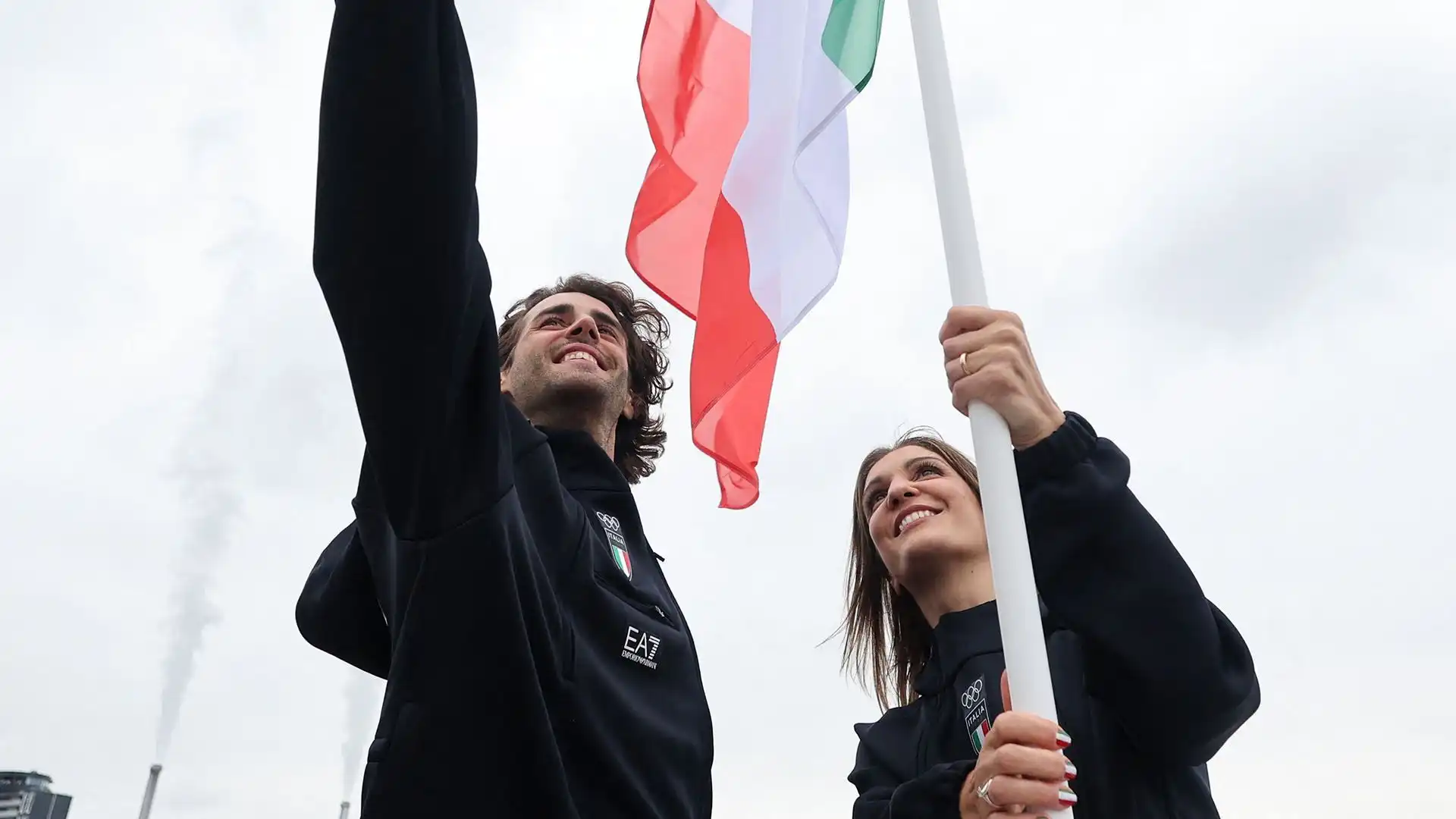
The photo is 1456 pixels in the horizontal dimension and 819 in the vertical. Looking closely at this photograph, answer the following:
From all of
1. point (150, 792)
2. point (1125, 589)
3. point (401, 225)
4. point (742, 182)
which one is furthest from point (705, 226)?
point (150, 792)

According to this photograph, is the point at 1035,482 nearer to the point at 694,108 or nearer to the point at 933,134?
the point at 933,134

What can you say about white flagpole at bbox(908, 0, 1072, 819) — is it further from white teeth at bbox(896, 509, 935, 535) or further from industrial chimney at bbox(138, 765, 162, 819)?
industrial chimney at bbox(138, 765, 162, 819)

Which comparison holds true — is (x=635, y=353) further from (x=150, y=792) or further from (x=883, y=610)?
(x=150, y=792)

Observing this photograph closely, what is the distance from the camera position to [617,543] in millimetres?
4027

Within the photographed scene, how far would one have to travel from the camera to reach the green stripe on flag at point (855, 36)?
3.71 meters

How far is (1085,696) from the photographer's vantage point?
3.85 metres

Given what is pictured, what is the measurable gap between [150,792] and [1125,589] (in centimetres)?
3607

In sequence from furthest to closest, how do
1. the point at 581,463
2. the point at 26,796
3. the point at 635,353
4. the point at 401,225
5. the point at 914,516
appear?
the point at 26,796 < the point at 635,353 < the point at 914,516 < the point at 581,463 < the point at 401,225

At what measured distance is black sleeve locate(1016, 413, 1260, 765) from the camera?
3.31 meters

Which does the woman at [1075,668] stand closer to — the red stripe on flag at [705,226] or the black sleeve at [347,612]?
the red stripe on flag at [705,226]

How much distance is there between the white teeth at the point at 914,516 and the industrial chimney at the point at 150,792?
33.1 m

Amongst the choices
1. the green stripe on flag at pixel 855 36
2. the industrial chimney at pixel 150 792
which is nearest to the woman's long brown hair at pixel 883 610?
the green stripe on flag at pixel 855 36

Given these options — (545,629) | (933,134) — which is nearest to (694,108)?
(933,134)

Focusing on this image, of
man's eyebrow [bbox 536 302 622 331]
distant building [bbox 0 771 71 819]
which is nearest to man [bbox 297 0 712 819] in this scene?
man's eyebrow [bbox 536 302 622 331]
